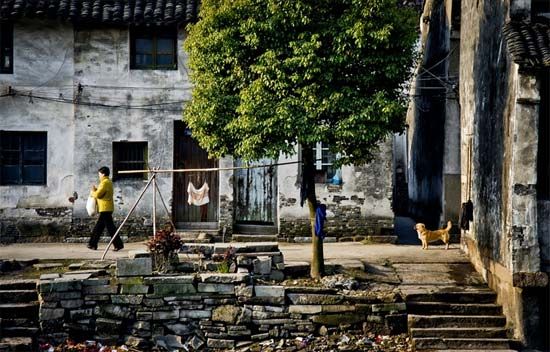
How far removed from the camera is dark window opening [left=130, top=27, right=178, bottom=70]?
54.3 feet

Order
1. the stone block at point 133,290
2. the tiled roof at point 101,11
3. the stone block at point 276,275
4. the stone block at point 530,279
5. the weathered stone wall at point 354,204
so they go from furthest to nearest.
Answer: the weathered stone wall at point 354,204, the tiled roof at point 101,11, the stone block at point 276,275, the stone block at point 133,290, the stone block at point 530,279

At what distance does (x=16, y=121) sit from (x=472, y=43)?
10644 millimetres

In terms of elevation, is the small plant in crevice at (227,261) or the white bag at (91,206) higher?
the white bag at (91,206)

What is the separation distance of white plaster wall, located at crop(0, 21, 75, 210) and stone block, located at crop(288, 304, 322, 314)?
802 centimetres

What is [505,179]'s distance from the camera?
397 inches

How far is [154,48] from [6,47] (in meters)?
3.59

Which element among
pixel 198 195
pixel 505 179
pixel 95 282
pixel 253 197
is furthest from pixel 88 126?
pixel 505 179

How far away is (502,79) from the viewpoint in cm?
1041

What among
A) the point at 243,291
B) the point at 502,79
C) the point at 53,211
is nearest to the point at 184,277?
the point at 243,291

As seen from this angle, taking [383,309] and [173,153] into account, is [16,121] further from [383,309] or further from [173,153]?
[383,309]

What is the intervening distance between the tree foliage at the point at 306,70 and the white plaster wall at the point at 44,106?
21.9ft

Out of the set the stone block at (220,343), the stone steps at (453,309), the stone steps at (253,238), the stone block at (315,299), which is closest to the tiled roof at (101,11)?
the stone steps at (253,238)

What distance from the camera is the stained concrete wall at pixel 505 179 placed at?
9.55 metres

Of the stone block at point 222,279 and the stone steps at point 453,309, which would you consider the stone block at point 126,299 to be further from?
the stone steps at point 453,309
